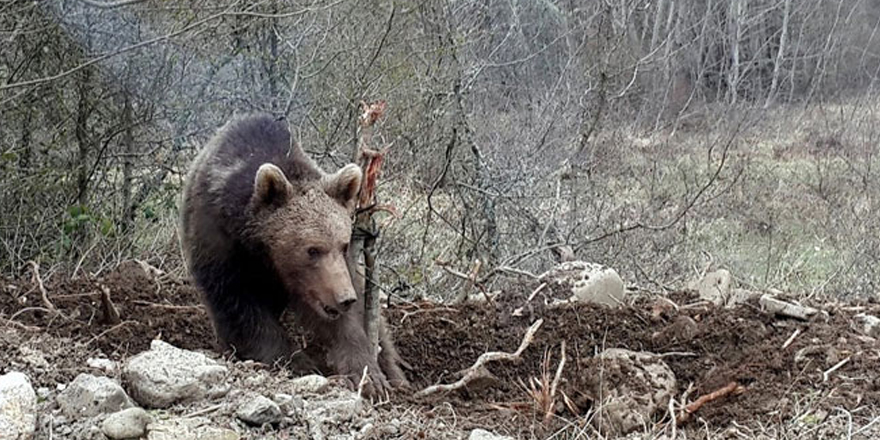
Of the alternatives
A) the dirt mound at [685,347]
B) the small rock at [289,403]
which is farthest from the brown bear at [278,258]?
the small rock at [289,403]

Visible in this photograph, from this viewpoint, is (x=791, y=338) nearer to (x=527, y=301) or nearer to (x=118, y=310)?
(x=527, y=301)

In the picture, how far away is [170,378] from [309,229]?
116cm

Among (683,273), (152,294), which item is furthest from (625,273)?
(152,294)

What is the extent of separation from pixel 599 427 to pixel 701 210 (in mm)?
8094

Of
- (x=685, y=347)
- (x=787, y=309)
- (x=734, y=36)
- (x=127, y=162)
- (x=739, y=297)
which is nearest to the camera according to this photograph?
(x=685, y=347)

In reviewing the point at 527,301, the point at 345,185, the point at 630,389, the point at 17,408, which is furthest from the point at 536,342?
the point at 17,408

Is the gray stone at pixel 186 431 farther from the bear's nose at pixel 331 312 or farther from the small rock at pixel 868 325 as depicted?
the small rock at pixel 868 325

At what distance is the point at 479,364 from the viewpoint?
16.7ft

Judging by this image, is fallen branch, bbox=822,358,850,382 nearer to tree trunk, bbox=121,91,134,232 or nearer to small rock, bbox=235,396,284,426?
small rock, bbox=235,396,284,426

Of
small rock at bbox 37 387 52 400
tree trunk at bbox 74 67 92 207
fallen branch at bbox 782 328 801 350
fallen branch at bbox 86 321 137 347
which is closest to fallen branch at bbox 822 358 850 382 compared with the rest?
fallen branch at bbox 782 328 801 350

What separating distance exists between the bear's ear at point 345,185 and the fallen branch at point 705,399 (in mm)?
1838

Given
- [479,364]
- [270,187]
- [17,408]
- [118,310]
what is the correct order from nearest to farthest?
[17,408], [270,187], [479,364], [118,310]

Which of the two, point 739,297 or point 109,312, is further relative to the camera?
point 739,297

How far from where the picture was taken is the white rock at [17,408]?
11.6 feet
